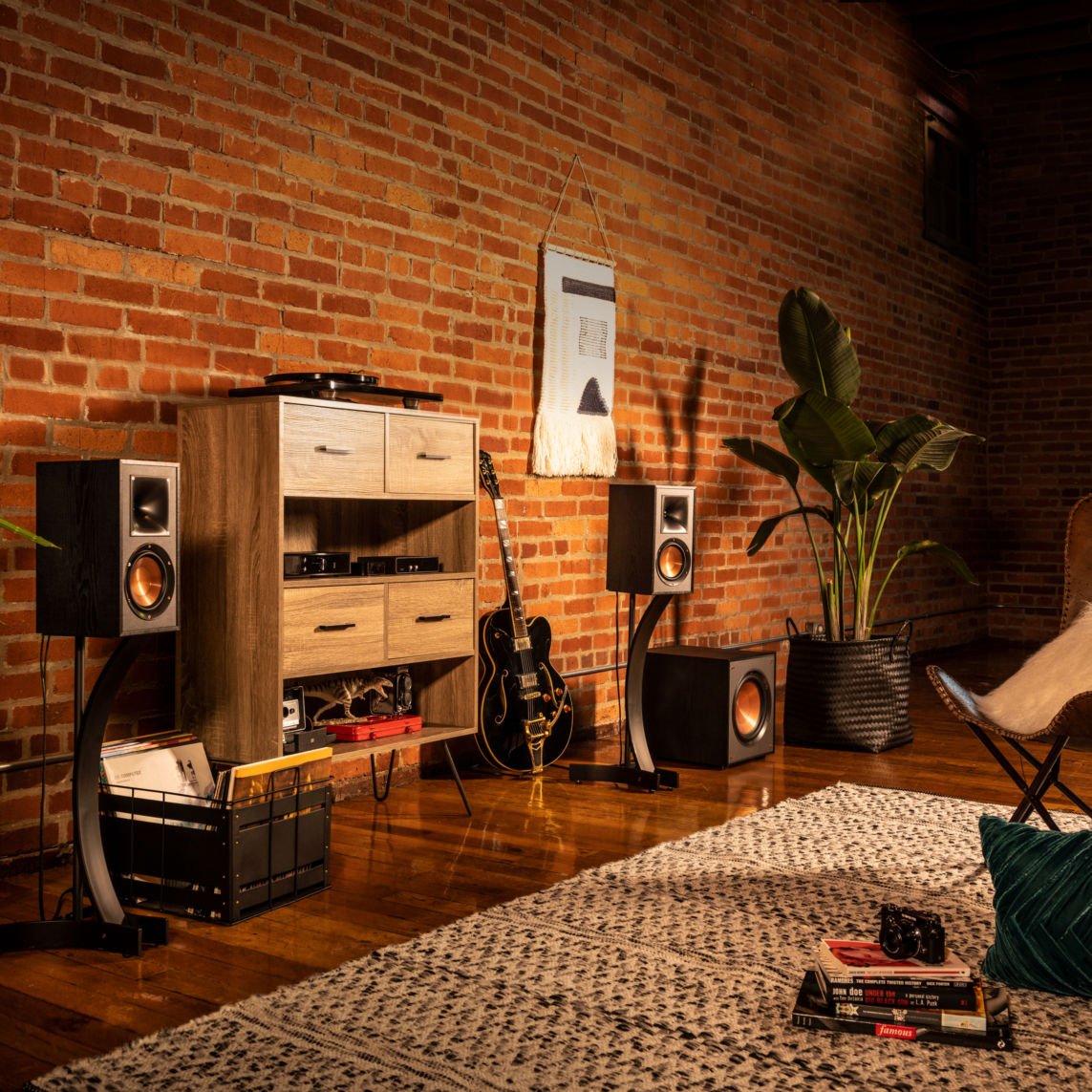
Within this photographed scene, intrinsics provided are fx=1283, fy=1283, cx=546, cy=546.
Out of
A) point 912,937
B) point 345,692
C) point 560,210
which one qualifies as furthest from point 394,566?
point 560,210

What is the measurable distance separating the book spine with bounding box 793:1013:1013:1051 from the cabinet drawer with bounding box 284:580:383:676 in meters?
1.53

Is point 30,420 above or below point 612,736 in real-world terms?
above

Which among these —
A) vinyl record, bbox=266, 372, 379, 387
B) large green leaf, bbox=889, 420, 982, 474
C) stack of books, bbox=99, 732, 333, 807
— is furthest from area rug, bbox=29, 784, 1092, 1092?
large green leaf, bbox=889, 420, 982, 474

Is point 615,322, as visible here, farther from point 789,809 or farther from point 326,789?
point 326,789

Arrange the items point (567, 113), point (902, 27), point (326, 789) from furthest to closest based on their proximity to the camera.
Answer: point (902, 27) < point (567, 113) < point (326, 789)

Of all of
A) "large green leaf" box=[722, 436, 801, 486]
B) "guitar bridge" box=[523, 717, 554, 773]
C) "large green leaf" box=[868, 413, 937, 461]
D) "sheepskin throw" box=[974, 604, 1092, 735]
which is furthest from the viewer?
"large green leaf" box=[722, 436, 801, 486]

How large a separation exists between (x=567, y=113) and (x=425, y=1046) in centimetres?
380

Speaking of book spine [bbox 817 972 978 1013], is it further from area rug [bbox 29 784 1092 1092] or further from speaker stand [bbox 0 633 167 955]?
speaker stand [bbox 0 633 167 955]

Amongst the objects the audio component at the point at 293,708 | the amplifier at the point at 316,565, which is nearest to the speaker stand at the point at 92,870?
the amplifier at the point at 316,565

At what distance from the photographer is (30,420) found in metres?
3.11

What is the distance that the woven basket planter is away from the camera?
16.3 ft

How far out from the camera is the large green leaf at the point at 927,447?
5.13 meters

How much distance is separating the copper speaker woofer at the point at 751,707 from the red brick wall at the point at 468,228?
716 millimetres

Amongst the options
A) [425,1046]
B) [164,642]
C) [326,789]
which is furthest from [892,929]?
[164,642]
